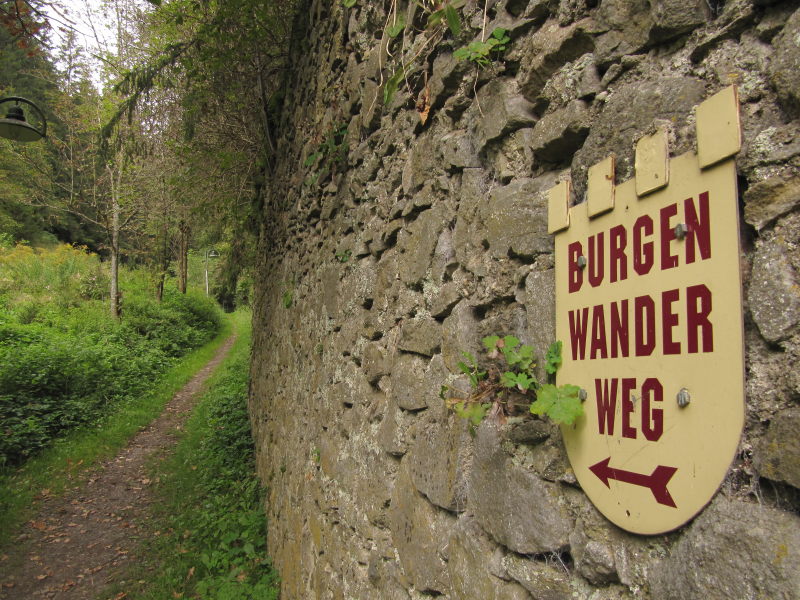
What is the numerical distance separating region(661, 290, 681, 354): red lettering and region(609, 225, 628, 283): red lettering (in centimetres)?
10

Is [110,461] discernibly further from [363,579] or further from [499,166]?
[499,166]

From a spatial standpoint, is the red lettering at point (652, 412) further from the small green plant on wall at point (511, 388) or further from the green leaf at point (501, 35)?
the green leaf at point (501, 35)

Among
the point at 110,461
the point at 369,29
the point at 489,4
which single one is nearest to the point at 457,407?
the point at 489,4

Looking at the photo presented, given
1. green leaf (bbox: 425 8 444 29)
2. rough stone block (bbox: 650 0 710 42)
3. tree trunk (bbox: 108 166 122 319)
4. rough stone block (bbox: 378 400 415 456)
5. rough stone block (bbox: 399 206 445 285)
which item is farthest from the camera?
tree trunk (bbox: 108 166 122 319)

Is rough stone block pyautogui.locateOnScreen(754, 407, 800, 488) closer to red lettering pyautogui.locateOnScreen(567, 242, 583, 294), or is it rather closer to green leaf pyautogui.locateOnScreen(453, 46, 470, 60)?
red lettering pyautogui.locateOnScreen(567, 242, 583, 294)

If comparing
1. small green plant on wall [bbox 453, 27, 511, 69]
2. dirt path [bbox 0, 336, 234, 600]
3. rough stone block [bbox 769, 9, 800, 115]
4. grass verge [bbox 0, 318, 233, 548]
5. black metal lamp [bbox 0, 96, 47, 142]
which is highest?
black metal lamp [bbox 0, 96, 47, 142]

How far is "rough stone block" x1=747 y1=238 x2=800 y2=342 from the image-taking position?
74 cm

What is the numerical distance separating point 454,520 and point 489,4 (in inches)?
60.7

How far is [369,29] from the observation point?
2.67m

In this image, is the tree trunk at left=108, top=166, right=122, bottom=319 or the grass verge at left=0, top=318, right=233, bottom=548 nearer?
the grass verge at left=0, top=318, right=233, bottom=548

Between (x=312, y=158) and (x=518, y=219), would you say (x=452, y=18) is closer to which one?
(x=518, y=219)

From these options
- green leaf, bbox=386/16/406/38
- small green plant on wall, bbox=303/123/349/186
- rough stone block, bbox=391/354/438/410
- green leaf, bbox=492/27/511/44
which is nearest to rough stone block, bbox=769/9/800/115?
green leaf, bbox=492/27/511/44

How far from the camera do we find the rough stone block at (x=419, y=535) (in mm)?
1541

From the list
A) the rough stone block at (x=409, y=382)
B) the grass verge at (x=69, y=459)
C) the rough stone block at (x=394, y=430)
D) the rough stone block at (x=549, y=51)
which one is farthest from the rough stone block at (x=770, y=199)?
the grass verge at (x=69, y=459)
